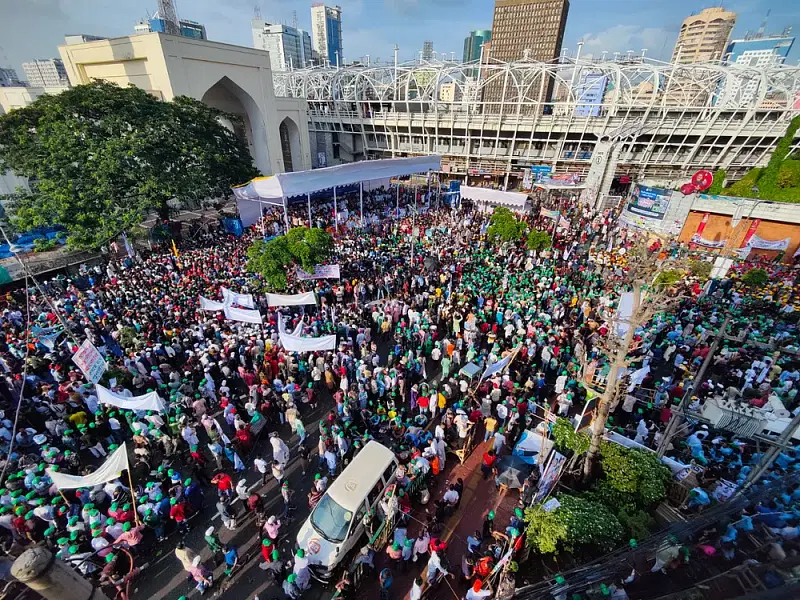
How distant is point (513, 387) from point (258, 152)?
33.8m

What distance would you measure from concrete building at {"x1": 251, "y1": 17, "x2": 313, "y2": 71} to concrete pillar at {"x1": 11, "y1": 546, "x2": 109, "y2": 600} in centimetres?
16226

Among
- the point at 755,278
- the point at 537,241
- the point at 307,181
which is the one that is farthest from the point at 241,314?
the point at 755,278

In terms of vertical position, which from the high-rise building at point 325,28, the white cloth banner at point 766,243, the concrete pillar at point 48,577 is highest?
the high-rise building at point 325,28

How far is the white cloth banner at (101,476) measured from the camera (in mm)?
5949

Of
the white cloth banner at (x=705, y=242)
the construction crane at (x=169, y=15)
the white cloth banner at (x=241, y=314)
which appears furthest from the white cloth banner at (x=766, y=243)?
the construction crane at (x=169, y=15)

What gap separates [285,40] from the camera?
142875mm

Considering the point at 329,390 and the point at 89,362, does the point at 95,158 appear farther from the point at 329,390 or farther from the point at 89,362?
the point at 329,390

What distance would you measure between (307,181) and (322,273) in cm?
695

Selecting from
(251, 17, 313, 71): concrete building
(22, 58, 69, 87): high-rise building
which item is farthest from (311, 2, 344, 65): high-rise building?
(22, 58, 69, 87): high-rise building

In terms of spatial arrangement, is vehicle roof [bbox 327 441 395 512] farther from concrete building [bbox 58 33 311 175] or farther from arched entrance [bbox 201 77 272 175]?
arched entrance [bbox 201 77 272 175]

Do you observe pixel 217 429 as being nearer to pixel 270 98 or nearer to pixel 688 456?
pixel 688 456

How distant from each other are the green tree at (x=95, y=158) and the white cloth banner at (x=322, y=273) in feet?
33.4

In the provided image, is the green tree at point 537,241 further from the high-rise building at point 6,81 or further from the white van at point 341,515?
the high-rise building at point 6,81

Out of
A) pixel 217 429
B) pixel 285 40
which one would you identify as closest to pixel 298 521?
pixel 217 429
